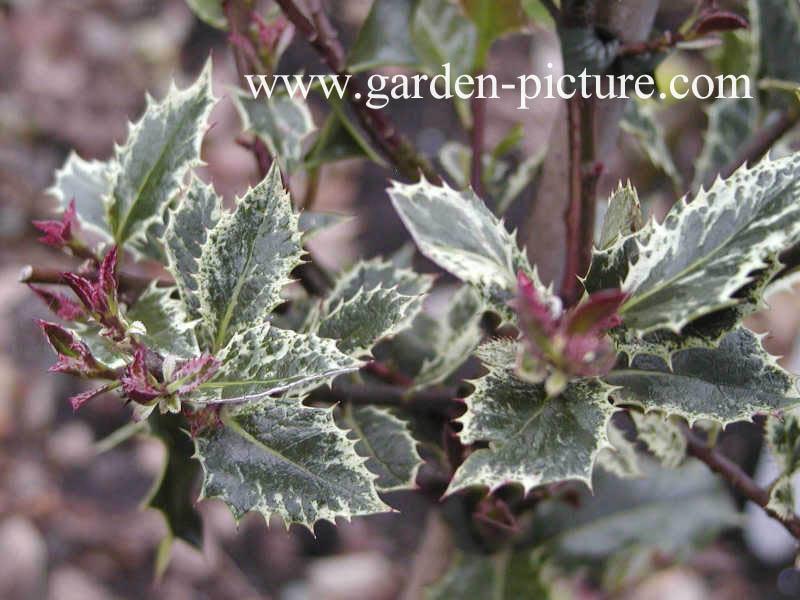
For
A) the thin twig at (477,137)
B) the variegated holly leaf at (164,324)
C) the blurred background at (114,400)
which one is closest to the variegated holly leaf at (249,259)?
the variegated holly leaf at (164,324)

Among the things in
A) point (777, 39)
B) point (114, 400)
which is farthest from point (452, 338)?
point (114, 400)

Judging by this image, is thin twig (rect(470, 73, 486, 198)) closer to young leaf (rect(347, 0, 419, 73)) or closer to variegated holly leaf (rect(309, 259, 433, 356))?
young leaf (rect(347, 0, 419, 73))

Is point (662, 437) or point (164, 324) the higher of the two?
point (164, 324)

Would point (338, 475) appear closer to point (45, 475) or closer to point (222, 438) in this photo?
point (222, 438)

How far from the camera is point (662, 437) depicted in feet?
1.92

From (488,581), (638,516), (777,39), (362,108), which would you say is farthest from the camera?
(638,516)

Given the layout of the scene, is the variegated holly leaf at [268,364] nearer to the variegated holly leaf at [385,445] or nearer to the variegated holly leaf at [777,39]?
the variegated holly leaf at [385,445]

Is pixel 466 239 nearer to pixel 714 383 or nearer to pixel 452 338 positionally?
pixel 714 383

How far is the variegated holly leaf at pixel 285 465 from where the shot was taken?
456mm

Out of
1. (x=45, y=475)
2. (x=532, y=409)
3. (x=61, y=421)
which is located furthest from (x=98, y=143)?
(x=532, y=409)

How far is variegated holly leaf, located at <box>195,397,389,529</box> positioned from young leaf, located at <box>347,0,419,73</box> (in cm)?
32

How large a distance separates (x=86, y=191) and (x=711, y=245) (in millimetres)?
515

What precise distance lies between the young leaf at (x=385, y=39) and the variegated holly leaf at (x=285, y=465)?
316 millimetres

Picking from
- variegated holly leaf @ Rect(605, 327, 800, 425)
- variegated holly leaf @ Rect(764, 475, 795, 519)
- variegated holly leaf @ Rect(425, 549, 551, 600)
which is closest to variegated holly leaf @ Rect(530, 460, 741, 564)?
variegated holly leaf @ Rect(425, 549, 551, 600)
